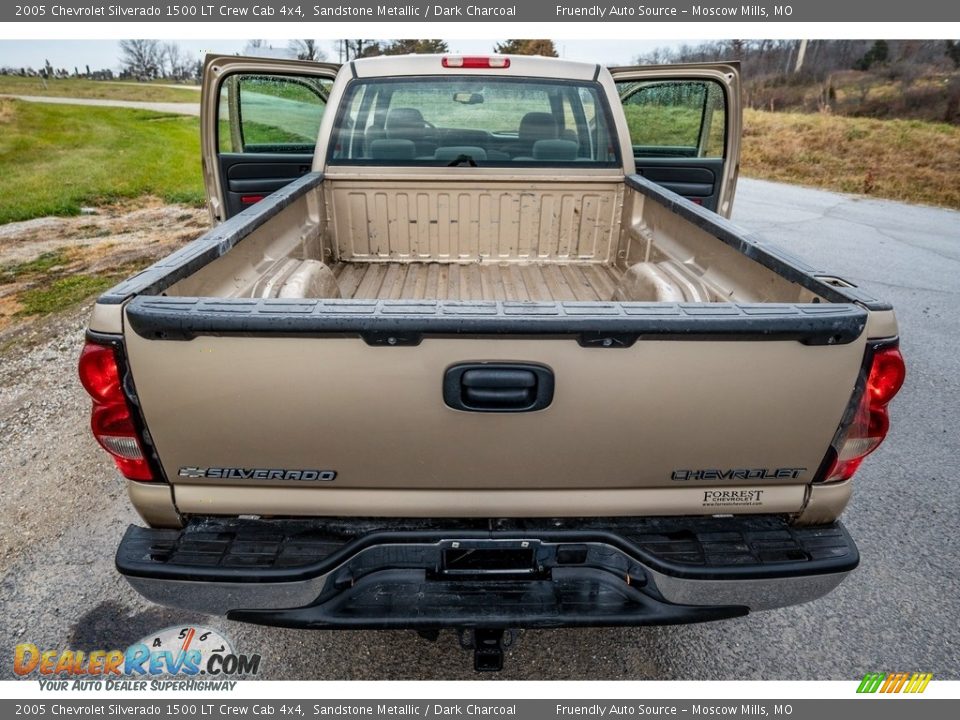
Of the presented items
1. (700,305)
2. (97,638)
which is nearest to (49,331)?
(97,638)

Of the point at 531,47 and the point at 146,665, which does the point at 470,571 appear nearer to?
the point at 146,665

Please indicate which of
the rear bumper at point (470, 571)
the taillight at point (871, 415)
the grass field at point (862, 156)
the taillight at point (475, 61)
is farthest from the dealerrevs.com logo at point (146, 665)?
the grass field at point (862, 156)

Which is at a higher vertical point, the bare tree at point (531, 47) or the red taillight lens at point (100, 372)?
the bare tree at point (531, 47)

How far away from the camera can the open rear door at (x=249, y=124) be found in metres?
4.63

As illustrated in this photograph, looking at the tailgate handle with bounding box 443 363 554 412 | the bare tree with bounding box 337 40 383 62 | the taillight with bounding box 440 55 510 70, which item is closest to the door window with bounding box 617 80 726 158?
the taillight with bounding box 440 55 510 70

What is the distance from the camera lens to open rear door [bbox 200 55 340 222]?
15.2ft

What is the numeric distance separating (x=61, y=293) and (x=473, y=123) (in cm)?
524

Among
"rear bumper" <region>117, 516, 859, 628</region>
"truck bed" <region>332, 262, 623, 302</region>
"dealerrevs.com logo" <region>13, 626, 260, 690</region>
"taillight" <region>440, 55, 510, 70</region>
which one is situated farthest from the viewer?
"taillight" <region>440, 55, 510, 70</region>

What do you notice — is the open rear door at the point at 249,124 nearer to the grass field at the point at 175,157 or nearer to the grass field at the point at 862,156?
the grass field at the point at 175,157

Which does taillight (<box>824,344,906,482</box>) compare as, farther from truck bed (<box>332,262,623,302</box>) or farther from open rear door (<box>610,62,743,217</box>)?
open rear door (<box>610,62,743,217</box>)

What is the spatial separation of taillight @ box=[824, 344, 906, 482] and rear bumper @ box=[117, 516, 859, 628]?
29cm

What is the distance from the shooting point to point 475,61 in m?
4.00

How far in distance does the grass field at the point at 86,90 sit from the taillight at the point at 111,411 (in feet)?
112

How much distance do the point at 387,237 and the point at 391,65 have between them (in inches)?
45.3
